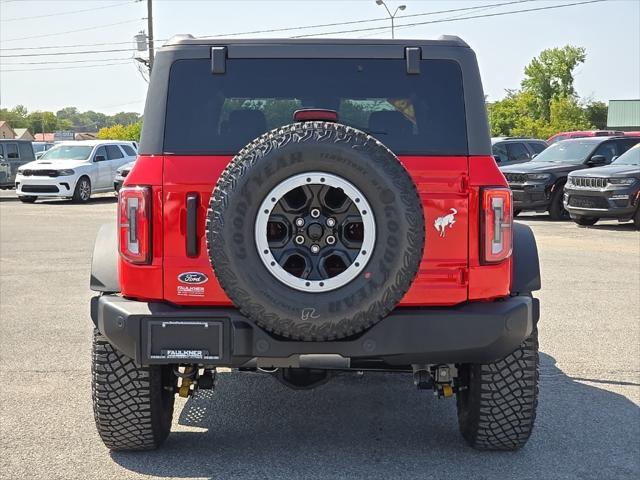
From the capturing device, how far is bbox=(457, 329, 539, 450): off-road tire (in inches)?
173

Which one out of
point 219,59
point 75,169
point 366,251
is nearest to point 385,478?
point 366,251

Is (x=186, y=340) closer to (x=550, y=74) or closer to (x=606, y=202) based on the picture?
(x=606, y=202)

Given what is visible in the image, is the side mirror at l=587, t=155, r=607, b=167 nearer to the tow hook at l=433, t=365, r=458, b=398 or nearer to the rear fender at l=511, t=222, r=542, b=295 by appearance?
the rear fender at l=511, t=222, r=542, b=295

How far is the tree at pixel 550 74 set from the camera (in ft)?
340

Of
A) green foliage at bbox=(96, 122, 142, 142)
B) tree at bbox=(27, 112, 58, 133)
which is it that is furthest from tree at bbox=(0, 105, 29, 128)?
green foliage at bbox=(96, 122, 142, 142)

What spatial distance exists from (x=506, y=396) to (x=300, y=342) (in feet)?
3.67

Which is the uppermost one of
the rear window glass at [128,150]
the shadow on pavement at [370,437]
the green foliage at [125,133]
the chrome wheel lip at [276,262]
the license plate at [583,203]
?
the green foliage at [125,133]

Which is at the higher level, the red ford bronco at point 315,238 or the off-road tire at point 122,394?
the red ford bronco at point 315,238

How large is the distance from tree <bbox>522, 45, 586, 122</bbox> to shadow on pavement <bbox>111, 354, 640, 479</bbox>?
331 feet

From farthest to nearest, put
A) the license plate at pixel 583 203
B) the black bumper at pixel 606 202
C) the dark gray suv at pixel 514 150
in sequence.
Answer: the dark gray suv at pixel 514 150, the license plate at pixel 583 203, the black bumper at pixel 606 202

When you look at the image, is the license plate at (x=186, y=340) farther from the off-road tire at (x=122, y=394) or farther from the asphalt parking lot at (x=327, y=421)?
the asphalt parking lot at (x=327, y=421)

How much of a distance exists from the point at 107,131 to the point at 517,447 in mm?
114672

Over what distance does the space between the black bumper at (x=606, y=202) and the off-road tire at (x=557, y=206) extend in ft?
5.49

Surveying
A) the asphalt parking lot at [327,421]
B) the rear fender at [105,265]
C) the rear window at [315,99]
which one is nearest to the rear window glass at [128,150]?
the asphalt parking lot at [327,421]
